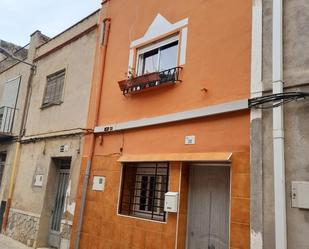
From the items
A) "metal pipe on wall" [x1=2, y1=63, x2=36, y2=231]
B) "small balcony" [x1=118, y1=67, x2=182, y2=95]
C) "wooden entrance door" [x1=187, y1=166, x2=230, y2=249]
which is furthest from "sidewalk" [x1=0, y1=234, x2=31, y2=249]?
"wooden entrance door" [x1=187, y1=166, x2=230, y2=249]

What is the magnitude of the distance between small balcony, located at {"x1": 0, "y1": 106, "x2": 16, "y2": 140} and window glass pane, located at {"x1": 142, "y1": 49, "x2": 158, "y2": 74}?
6.65 meters

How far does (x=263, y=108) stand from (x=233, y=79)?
914 mm

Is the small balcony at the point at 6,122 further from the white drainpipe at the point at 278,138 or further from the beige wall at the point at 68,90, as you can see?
the white drainpipe at the point at 278,138

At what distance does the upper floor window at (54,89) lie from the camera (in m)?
10.2

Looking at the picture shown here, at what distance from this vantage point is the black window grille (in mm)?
6410

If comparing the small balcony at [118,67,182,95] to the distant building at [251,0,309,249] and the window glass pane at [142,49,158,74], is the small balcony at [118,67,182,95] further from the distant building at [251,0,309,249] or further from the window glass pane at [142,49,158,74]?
the distant building at [251,0,309,249]

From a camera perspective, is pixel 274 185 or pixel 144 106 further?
pixel 144 106

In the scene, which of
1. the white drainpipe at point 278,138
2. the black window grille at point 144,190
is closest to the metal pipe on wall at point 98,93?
the black window grille at point 144,190

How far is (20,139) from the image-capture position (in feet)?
36.6

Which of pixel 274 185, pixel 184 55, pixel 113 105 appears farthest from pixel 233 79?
pixel 113 105

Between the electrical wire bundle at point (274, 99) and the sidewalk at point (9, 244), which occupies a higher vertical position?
the electrical wire bundle at point (274, 99)

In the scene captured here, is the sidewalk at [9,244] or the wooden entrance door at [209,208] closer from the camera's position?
the wooden entrance door at [209,208]

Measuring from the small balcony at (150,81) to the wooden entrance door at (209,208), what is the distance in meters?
1.93

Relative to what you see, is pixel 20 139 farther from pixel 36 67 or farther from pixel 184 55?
pixel 184 55
